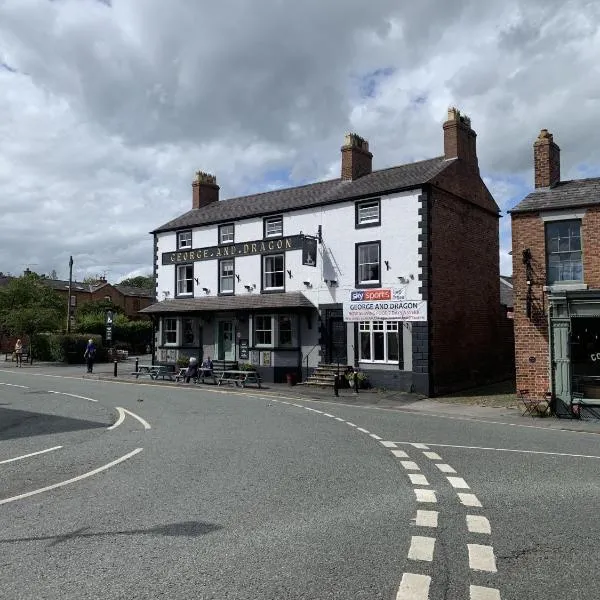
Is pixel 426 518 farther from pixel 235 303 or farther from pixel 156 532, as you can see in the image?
pixel 235 303

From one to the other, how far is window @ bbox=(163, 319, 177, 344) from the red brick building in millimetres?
18937

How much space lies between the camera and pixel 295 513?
680cm

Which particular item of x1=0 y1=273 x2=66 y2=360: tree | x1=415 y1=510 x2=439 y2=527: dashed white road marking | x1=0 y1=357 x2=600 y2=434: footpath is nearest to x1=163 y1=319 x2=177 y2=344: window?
x1=0 y1=357 x2=600 y2=434: footpath

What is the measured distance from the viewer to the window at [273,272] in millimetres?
28625

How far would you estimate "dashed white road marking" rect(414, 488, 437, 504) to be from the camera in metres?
7.43

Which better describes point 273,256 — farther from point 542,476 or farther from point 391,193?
point 542,476

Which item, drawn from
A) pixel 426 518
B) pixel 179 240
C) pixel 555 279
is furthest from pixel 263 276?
pixel 426 518

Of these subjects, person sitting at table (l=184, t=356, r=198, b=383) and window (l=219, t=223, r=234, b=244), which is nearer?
person sitting at table (l=184, t=356, r=198, b=383)

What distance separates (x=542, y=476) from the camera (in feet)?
29.1

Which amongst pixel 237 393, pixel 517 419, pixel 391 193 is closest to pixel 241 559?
pixel 517 419

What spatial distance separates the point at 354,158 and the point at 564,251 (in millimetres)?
12225

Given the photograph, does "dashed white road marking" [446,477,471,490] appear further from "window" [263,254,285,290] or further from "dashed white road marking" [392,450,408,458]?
"window" [263,254,285,290]

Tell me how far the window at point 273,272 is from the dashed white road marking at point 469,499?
69.5 ft

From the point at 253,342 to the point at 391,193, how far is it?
9.55 meters
